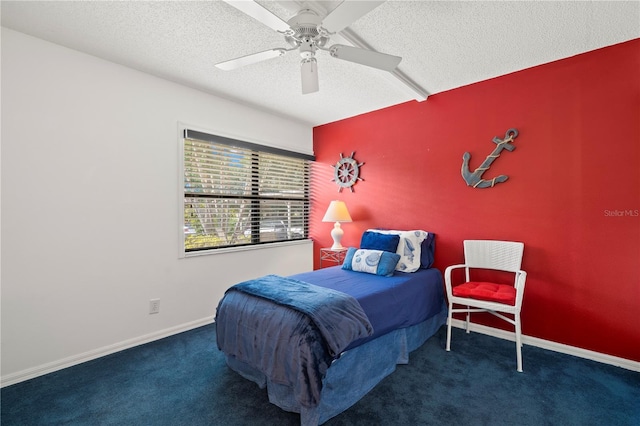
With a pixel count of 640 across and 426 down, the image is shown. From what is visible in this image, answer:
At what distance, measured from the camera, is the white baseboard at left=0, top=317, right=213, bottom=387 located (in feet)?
6.96

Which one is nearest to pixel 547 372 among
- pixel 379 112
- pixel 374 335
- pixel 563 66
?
pixel 374 335

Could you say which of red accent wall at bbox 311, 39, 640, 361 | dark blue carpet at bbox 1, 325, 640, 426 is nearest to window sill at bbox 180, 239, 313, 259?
dark blue carpet at bbox 1, 325, 640, 426

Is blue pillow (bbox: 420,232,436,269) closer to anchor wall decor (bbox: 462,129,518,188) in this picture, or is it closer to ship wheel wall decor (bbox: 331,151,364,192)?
anchor wall decor (bbox: 462,129,518,188)

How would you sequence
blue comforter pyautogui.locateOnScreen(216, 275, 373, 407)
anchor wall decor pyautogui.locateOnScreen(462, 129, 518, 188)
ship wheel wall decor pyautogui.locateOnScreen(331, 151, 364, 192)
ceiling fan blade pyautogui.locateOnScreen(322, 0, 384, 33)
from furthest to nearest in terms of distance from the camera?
ship wheel wall decor pyautogui.locateOnScreen(331, 151, 364, 192)
anchor wall decor pyautogui.locateOnScreen(462, 129, 518, 188)
blue comforter pyautogui.locateOnScreen(216, 275, 373, 407)
ceiling fan blade pyautogui.locateOnScreen(322, 0, 384, 33)

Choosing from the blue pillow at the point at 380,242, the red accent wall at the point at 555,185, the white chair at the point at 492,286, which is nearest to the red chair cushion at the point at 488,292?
the white chair at the point at 492,286

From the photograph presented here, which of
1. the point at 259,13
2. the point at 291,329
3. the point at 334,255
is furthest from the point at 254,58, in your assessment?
the point at 334,255

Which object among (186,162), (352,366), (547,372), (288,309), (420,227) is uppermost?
(186,162)

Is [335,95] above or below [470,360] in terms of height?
above

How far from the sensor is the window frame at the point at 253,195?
10.00ft

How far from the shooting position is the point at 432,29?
212cm

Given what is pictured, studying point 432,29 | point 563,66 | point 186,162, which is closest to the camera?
point 432,29

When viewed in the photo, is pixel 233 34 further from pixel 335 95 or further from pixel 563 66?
pixel 563 66

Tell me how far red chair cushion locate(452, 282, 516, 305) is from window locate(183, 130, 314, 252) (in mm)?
2377

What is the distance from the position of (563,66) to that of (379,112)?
1.79m
